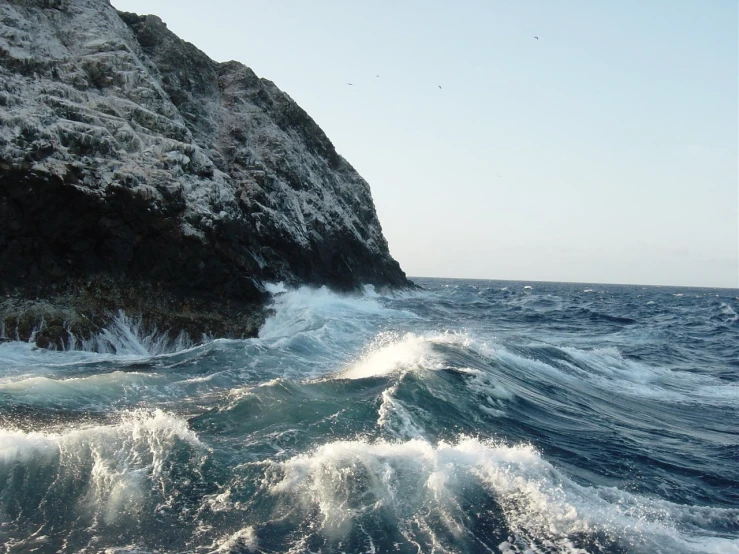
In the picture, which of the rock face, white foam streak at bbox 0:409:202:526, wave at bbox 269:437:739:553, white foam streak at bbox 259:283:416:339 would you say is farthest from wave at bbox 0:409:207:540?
white foam streak at bbox 259:283:416:339

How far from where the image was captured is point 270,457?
7809 mm

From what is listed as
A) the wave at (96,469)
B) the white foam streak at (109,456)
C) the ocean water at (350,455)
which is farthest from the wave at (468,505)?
the white foam streak at (109,456)

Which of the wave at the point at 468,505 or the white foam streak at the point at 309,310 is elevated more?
the white foam streak at the point at 309,310

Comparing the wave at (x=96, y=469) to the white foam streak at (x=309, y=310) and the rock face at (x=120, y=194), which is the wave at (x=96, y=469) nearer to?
the rock face at (x=120, y=194)

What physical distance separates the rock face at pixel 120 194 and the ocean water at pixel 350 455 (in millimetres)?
1933

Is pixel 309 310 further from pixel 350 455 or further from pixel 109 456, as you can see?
pixel 109 456

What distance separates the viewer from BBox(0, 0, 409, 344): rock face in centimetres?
1622

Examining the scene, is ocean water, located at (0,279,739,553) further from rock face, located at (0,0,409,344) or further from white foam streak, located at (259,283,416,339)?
white foam streak, located at (259,283,416,339)

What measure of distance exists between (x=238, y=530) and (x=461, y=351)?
1073cm

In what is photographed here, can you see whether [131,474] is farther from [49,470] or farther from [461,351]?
[461,351]

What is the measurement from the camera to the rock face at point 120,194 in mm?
16219

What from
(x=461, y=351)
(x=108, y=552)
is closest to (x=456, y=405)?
(x=461, y=351)

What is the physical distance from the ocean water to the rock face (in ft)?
6.34

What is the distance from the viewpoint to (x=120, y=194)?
17719 millimetres
